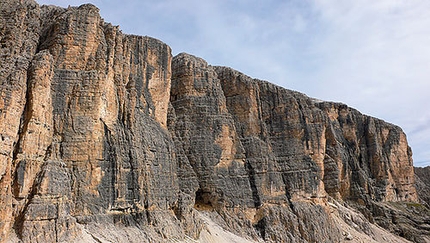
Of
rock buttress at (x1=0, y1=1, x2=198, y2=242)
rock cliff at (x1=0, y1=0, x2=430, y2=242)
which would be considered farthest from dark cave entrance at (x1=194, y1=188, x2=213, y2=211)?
rock buttress at (x1=0, y1=1, x2=198, y2=242)

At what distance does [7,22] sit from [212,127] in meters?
20.4

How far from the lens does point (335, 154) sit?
5697 cm

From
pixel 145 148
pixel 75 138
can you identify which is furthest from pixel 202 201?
pixel 75 138

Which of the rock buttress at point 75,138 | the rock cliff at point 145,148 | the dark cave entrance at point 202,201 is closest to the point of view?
the rock buttress at point 75,138

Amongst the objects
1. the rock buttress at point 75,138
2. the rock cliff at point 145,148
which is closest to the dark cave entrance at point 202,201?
the rock cliff at point 145,148

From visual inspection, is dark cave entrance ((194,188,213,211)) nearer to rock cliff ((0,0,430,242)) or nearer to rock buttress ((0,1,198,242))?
rock cliff ((0,0,430,242))

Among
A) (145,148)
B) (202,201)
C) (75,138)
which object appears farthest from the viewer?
(202,201)

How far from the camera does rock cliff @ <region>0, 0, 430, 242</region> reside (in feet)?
69.5

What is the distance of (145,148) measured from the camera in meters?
28.8

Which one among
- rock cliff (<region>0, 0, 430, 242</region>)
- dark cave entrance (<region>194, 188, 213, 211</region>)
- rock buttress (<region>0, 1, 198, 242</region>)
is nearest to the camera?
rock buttress (<region>0, 1, 198, 242</region>)

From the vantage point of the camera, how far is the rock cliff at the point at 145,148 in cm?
2119

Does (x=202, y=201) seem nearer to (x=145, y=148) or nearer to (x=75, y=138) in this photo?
(x=145, y=148)

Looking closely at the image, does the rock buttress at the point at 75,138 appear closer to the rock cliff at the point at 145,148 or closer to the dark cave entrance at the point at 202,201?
the rock cliff at the point at 145,148

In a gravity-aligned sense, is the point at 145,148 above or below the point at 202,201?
above
